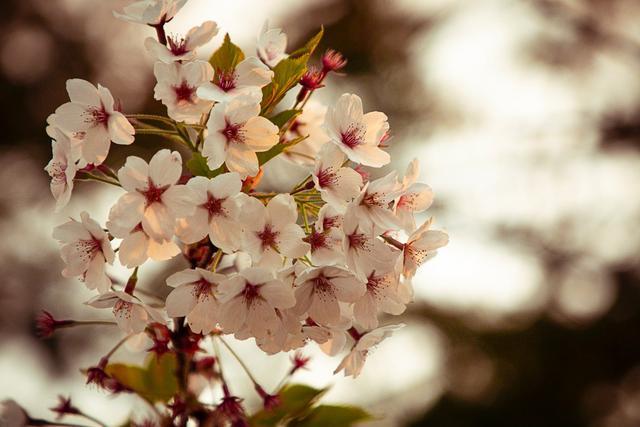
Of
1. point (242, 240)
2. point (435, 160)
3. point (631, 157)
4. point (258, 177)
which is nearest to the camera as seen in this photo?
point (242, 240)

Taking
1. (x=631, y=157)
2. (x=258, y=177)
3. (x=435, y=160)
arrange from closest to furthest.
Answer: (x=258, y=177)
(x=435, y=160)
(x=631, y=157)

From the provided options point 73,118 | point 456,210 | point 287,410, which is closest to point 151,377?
point 287,410

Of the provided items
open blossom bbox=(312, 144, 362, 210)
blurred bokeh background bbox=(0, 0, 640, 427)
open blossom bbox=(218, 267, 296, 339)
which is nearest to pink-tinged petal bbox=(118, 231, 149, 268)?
open blossom bbox=(218, 267, 296, 339)

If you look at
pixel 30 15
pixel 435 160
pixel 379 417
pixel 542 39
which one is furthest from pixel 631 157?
pixel 379 417

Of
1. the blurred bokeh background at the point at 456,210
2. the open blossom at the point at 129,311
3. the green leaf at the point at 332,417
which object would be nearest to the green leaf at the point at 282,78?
the open blossom at the point at 129,311

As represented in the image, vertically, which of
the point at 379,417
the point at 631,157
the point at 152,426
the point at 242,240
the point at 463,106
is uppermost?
the point at 242,240

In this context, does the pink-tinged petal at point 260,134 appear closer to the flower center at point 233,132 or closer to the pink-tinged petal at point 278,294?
the flower center at point 233,132

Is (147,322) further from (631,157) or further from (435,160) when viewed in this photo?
(631,157)
